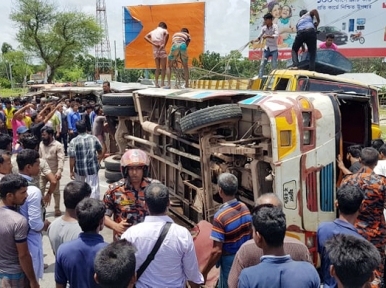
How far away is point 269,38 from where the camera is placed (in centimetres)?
914

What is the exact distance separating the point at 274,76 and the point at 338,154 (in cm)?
319

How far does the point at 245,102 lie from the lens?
4.65 metres

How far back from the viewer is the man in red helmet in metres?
3.93

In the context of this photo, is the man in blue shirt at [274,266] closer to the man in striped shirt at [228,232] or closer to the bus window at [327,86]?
the man in striped shirt at [228,232]

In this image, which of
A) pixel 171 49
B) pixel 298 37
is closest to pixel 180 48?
pixel 171 49

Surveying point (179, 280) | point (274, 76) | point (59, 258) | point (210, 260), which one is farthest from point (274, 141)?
point (274, 76)

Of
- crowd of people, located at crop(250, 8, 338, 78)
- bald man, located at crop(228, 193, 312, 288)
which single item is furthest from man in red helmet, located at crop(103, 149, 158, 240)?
crowd of people, located at crop(250, 8, 338, 78)

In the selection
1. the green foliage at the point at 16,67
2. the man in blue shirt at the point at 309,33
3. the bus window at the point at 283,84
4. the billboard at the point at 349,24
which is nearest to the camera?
the bus window at the point at 283,84

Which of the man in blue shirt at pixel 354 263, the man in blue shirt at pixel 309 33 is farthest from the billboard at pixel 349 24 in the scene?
the man in blue shirt at pixel 354 263

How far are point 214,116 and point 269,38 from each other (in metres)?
4.96

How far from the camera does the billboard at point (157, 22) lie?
83.7 feet

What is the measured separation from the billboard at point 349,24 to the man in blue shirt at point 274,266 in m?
25.9

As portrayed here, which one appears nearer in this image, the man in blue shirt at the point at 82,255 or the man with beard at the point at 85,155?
the man in blue shirt at the point at 82,255

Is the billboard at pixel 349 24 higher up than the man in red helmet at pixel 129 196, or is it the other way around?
the billboard at pixel 349 24
